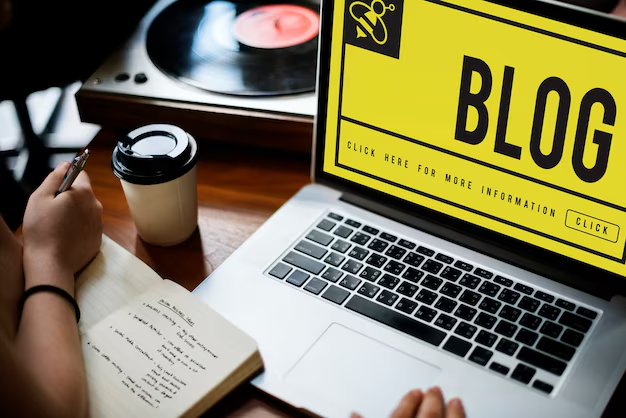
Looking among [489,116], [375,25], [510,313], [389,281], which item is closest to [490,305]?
[510,313]

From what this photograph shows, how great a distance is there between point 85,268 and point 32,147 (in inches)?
52.0

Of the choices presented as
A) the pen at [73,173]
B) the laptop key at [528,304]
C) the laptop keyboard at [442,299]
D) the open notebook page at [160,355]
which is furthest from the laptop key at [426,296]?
the pen at [73,173]

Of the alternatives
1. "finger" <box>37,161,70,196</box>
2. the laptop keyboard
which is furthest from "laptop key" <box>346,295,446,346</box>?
"finger" <box>37,161,70,196</box>

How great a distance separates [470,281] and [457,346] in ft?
0.34

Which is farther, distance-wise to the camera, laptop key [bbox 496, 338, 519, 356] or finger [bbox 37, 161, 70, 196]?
finger [bbox 37, 161, 70, 196]

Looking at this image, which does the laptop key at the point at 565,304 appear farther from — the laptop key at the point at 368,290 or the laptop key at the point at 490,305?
the laptop key at the point at 368,290

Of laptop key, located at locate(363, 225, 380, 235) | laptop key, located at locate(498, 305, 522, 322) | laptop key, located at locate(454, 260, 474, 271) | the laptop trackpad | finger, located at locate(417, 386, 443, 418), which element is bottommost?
the laptop trackpad

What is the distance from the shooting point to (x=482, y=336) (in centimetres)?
85

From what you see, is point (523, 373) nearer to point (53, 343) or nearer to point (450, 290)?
point (450, 290)

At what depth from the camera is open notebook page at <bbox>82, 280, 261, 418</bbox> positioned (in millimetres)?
791

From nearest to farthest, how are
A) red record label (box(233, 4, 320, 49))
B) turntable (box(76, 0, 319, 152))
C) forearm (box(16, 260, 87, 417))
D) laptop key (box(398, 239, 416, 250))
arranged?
forearm (box(16, 260, 87, 417)) → laptop key (box(398, 239, 416, 250)) → turntable (box(76, 0, 319, 152)) → red record label (box(233, 4, 320, 49))

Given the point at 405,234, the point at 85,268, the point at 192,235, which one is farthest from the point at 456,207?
the point at 85,268

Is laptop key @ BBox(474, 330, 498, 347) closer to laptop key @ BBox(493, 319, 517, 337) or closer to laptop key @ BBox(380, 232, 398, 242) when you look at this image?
laptop key @ BBox(493, 319, 517, 337)

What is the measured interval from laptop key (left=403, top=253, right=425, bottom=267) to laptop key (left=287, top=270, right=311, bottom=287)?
130 millimetres
